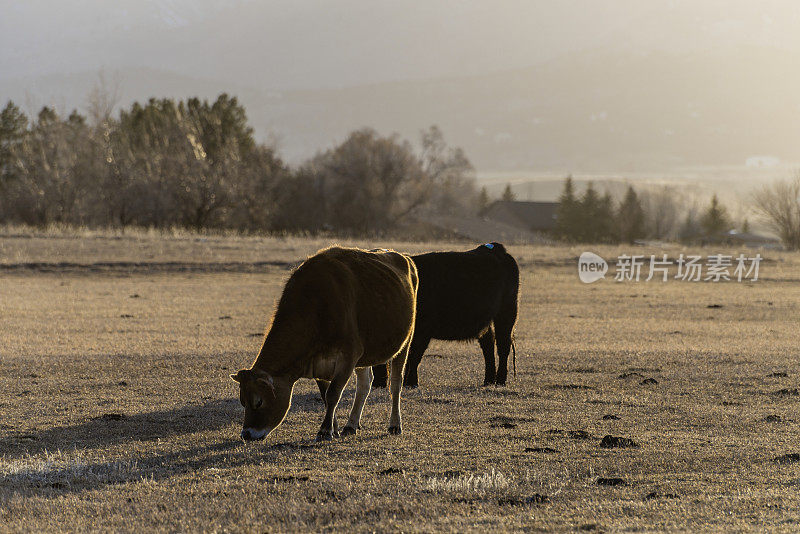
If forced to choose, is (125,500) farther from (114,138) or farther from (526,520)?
(114,138)

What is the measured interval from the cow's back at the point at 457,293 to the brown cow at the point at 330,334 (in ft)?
8.76

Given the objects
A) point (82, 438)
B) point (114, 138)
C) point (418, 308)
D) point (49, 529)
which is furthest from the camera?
point (114, 138)

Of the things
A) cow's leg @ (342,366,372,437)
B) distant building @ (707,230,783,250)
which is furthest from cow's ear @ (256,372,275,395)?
distant building @ (707,230,783,250)

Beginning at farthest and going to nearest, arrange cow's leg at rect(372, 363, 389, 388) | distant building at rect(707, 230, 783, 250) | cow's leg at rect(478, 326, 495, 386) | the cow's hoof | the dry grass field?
distant building at rect(707, 230, 783, 250), cow's leg at rect(478, 326, 495, 386), cow's leg at rect(372, 363, 389, 388), the cow's hoof, the dry grass field

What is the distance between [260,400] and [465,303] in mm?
4631

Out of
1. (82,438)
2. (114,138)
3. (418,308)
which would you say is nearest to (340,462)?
(82,438)

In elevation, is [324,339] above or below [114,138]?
below

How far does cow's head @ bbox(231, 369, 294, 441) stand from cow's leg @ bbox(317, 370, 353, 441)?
0.46m

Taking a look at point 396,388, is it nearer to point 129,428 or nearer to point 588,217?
point 129,428

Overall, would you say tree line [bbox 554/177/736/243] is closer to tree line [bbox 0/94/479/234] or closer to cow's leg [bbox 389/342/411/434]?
tree line [bbox 0/94/479/234]

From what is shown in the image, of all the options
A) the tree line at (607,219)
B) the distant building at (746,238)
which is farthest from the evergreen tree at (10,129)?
the distant building at (746,238)

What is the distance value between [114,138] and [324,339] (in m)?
→ 57.1

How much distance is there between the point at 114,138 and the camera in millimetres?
61094

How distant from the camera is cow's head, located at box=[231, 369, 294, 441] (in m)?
7.28
